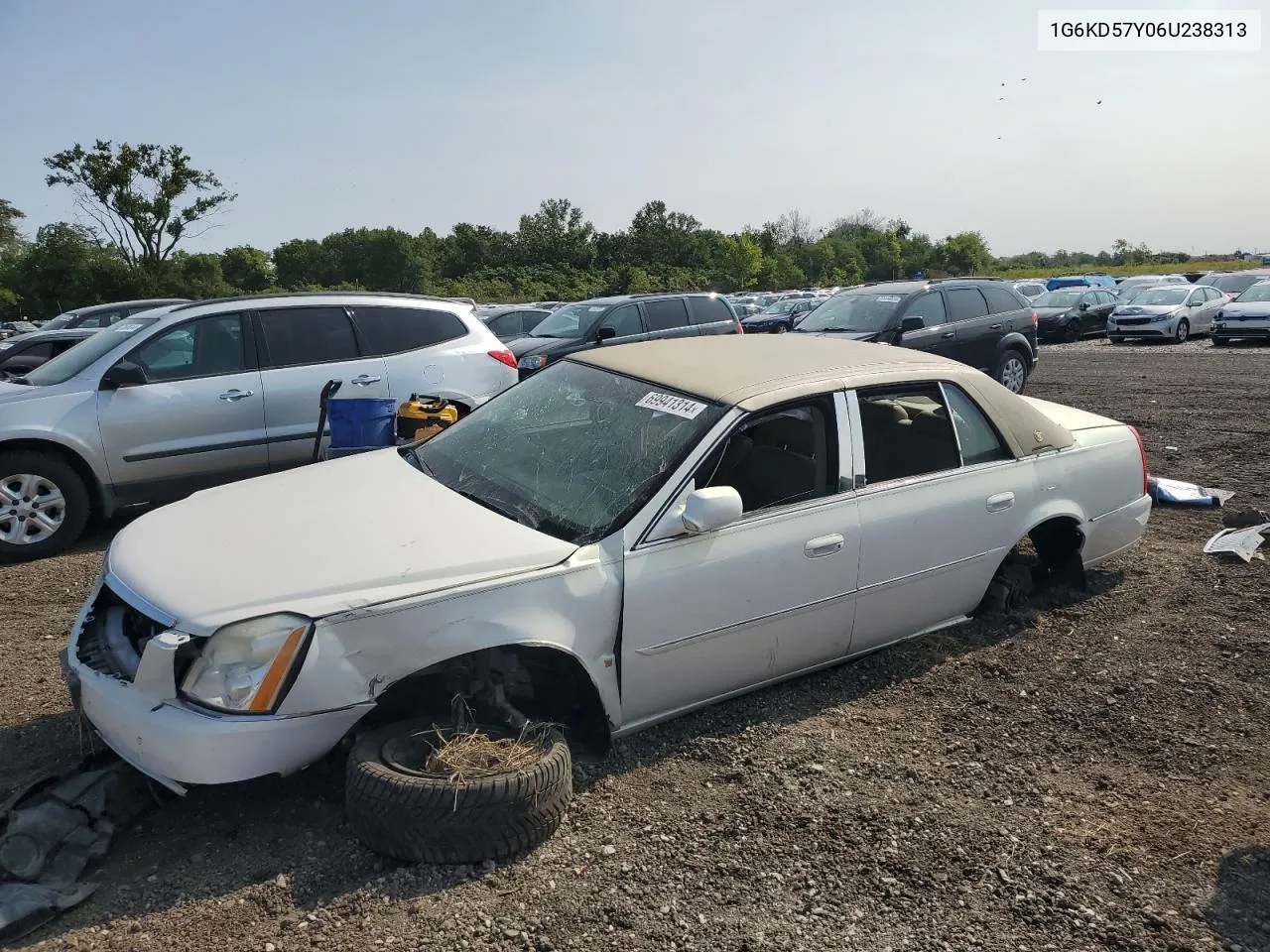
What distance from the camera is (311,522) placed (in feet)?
11.3

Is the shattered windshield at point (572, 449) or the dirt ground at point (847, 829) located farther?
the shattered windshield at point (572, 449)

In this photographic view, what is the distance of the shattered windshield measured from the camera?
3480 mm

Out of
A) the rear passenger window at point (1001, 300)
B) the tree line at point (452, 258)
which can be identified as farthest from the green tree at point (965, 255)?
the rear passenger window at point (1001, 300)

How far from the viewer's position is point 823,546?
3.77 m

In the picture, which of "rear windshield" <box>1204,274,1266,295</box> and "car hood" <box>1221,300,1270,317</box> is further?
"rear windshield" <box>1204,274,1266,295</box>

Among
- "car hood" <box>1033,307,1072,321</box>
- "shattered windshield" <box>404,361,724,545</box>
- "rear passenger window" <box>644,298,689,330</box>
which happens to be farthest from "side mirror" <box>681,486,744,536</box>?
"car hood" <box>1033,307,1072,321</box>

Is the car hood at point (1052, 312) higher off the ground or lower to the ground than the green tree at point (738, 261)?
lower

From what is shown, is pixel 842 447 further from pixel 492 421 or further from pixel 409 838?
pixel 409 838

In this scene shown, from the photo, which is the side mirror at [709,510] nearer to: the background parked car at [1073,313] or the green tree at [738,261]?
the background parked car at [1073,313]

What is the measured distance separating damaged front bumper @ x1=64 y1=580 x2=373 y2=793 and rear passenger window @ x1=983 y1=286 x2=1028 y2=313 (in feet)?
41.8

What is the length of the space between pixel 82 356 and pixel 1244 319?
2357 cm

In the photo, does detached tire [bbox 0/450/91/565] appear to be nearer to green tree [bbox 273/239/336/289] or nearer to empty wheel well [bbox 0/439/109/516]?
empty wheel well [bbox 0/439/109/516]

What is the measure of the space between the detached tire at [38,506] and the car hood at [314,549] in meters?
3.12

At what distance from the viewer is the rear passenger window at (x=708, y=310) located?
1414 centimetres
